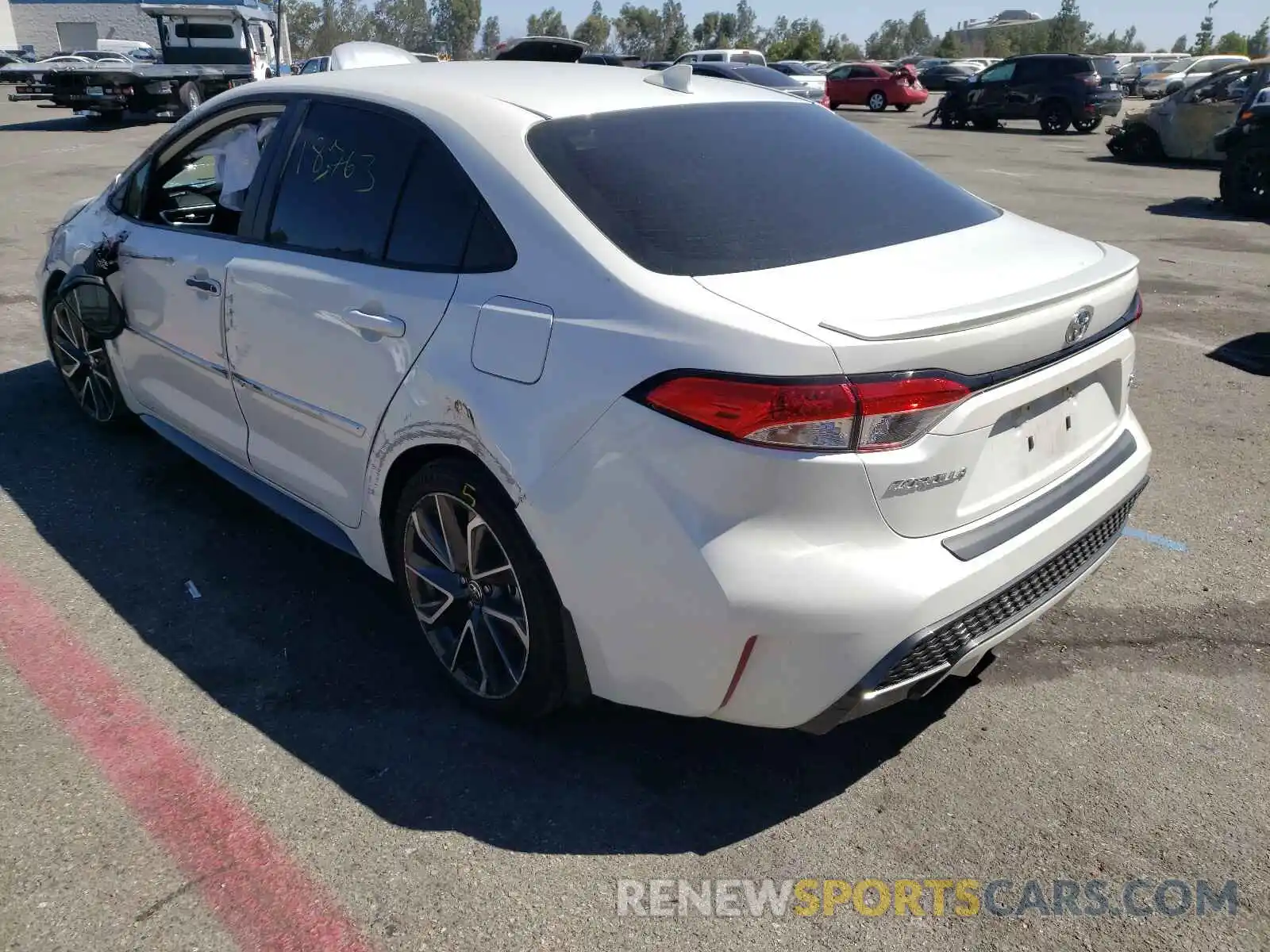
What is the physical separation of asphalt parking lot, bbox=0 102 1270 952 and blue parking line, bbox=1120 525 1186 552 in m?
0.02

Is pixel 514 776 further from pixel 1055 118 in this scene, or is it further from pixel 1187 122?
pixel 1055 118

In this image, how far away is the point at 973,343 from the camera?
2.28 metres

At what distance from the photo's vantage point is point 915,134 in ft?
80.5

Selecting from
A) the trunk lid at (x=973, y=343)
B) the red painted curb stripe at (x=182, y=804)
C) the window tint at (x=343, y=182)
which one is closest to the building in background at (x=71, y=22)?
the window tint at (x=343, y=182)

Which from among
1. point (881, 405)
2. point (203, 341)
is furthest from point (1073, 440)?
point (203, 341)

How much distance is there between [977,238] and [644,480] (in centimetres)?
125

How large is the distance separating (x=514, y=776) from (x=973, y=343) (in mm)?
1584

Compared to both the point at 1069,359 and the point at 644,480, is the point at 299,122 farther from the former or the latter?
the point at 1069,359

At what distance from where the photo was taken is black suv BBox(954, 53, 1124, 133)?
2400 cm

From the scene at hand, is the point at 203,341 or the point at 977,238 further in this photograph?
the point at 203,341

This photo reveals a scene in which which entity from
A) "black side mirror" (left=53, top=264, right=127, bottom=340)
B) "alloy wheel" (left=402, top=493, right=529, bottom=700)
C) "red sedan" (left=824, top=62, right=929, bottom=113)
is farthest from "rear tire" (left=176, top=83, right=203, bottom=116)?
"alloy wheel" (left=402, top=493, right=529, bottom=700)

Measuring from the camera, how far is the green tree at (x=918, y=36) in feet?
395

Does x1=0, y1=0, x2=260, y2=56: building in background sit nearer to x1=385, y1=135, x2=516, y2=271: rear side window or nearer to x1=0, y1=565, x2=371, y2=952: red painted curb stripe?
x1=0, y1=565, x2=371, y2=952: red painted curb stripe

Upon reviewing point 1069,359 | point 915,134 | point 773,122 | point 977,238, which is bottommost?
point 915,134
